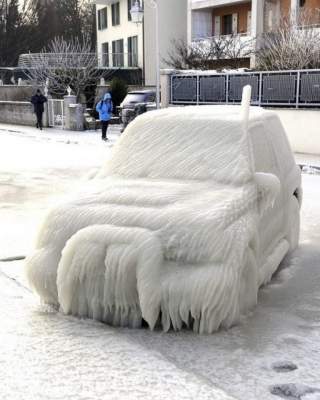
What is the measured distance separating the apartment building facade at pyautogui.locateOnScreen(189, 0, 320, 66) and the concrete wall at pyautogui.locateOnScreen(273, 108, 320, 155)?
1612cm

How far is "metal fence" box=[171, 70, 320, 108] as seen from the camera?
53.1ft

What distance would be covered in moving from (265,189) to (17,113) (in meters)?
26.1

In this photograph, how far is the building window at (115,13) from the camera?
46.3 m

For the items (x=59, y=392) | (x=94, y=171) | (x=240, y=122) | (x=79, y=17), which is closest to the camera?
(x=59, y=392)

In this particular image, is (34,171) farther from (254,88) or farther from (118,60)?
(118,60)

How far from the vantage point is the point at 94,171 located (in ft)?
19.2

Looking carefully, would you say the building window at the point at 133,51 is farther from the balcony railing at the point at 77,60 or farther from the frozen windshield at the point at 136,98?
the frozen windshield at the point at 136,98

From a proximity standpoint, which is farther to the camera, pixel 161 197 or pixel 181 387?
pixel 161 197

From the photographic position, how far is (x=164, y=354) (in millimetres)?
4008

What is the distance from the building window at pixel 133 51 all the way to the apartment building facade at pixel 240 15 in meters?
6.45

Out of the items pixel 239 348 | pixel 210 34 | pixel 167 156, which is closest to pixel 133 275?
pixel 239 348

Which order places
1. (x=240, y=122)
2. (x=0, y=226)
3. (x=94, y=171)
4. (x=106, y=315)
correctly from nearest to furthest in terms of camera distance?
(x=106, y=315) < (x=240, y=122) < (x=94, y=171) < (x=0, y=226)

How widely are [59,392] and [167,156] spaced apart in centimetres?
260

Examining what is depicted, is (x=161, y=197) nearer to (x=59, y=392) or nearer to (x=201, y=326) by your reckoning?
(x=201, y=326)
